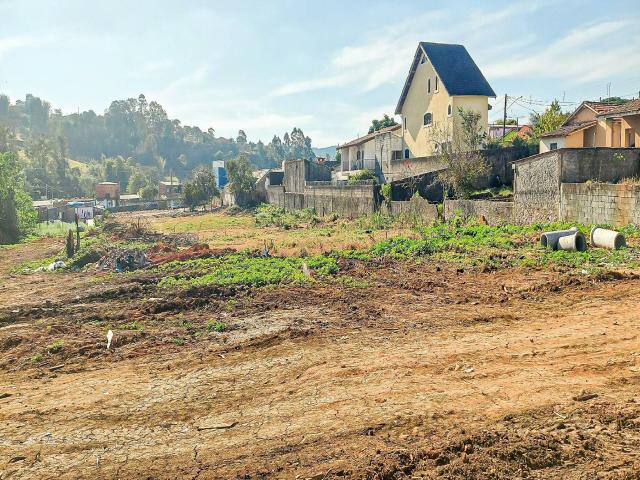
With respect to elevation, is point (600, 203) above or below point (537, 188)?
below

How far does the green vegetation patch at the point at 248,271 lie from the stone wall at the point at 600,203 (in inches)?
325

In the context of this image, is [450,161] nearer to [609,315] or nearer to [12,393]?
[609,315]

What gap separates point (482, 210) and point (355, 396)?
1754 centimetres

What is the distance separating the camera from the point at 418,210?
26.3m

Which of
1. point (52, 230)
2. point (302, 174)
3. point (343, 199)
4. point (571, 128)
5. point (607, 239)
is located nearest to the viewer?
point (607, 239)

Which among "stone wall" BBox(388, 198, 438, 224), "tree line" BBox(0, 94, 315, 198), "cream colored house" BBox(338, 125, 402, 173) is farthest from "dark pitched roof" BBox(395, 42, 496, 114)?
"tree line" BBox(0, 94, 315, 198)

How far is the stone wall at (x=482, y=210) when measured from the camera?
2147cm

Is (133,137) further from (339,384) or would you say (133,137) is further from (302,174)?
(339,384)

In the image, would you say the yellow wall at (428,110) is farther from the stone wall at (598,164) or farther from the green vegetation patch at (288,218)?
the stone wall at (598,164)

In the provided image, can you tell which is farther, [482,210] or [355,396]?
[482,210]

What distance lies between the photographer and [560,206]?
61.0 feet

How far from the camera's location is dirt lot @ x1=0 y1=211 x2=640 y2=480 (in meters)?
5.14

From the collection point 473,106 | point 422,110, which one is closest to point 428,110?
point 422,110

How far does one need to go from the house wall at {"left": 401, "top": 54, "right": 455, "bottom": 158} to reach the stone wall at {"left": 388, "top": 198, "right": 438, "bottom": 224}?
41.2 feet
